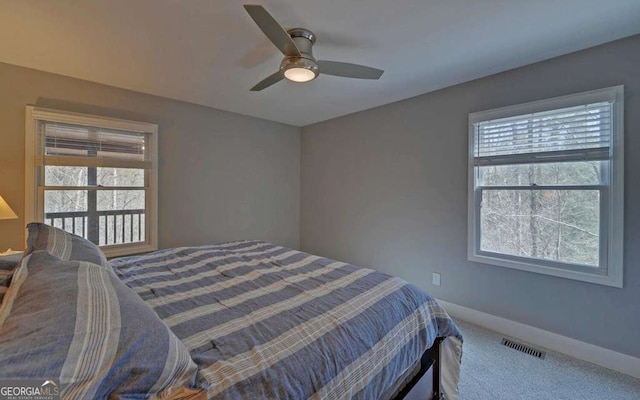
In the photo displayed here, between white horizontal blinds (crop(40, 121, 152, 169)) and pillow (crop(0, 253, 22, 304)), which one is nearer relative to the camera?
pillow (crop(0, 253, 22, 304))

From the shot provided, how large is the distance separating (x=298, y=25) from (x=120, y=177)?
8.51ft

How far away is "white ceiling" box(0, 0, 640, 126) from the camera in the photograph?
5.54 feet

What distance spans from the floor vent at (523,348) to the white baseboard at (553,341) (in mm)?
105

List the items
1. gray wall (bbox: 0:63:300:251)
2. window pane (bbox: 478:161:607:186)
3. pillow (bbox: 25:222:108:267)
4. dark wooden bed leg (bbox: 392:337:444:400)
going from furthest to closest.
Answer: gray wall (bbox: 0:63:300:251) → window pane (bbox: 478:161:607:186) → dark wooden bed leg (bbox: 392:337:444:400) → pillow (bbox: 25:222:108:267)

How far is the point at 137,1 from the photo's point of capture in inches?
64.5

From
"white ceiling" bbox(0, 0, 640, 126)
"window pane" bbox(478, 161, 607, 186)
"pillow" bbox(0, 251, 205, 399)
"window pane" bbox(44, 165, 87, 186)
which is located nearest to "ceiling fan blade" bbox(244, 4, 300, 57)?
"white ceiling" bbox(0, 0, 640, 126)

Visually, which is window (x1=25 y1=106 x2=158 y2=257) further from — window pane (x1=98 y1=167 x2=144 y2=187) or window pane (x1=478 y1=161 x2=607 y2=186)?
window pane (x1=478 y1=161 x2=607 y2=186)

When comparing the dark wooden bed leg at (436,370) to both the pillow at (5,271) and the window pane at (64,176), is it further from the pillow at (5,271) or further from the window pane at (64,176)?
the window pane at (64,176)

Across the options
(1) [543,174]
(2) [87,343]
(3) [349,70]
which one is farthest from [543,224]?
(2) [87,343]

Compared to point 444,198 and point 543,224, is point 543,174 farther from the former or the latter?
point 444,198

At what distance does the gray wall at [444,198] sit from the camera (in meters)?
2.00

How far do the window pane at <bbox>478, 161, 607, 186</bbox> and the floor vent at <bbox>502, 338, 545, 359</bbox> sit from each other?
4.59ft

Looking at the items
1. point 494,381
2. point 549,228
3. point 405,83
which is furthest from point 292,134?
point 494,381

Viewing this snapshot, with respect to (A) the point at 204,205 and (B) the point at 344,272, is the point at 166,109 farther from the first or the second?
(B) the point at 344,272
